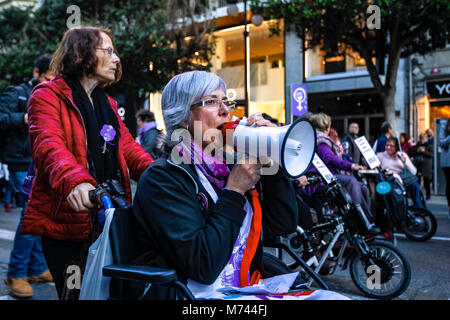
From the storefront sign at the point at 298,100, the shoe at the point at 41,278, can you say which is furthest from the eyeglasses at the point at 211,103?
the storefront sign at the point at 298,100

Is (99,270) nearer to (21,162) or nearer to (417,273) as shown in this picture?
(21,162)

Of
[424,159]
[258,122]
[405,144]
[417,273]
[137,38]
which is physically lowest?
[417,273]

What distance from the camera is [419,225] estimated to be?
696cm

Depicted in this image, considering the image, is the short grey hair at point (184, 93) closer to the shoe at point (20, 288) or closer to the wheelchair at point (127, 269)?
the wheelchair at point (127, 269)

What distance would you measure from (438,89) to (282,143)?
16757 millimetres

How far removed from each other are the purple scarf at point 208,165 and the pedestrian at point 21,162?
1925 millimetres

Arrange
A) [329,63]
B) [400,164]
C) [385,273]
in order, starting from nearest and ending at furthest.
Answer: [385,273] → [400,164] → [329,63]

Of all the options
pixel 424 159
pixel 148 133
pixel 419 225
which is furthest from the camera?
pixel 424 159

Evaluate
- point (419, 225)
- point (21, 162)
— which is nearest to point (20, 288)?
point (21, 162)

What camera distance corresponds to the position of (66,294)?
76.4 inches

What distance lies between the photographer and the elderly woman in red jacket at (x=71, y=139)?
87.9 inches

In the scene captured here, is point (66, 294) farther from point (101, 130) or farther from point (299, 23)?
point (299, 23)

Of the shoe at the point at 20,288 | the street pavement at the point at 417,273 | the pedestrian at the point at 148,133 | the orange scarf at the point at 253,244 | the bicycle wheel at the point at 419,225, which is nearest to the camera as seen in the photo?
the orange scarf at the point at 253,244

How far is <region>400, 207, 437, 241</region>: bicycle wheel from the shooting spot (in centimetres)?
686
